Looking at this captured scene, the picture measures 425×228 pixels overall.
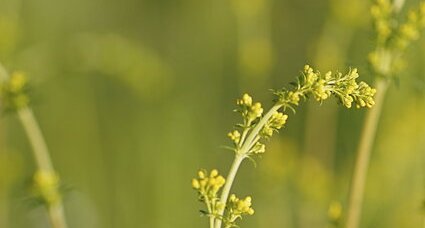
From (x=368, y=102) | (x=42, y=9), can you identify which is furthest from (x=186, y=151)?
(x=368, y=102)

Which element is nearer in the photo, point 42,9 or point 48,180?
point 48,180

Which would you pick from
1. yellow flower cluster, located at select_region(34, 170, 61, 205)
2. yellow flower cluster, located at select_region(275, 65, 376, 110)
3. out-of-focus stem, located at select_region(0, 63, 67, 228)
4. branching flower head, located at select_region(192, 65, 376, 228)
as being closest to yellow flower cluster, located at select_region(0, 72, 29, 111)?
out-of-focus stem, located at select_region(0, 63, 67, 228)

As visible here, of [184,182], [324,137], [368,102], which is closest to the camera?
[368,102]

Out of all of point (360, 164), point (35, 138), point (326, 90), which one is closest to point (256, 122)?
point (326, 90)

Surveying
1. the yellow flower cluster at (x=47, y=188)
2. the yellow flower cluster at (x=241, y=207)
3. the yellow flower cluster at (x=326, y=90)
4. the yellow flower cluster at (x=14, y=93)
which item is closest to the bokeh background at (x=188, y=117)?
the yellow flower cluster at (x=47, y=188)

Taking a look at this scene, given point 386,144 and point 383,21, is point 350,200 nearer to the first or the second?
point 383,21

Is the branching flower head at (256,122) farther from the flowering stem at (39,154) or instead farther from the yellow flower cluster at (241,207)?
the flowering stem at (39,154)
